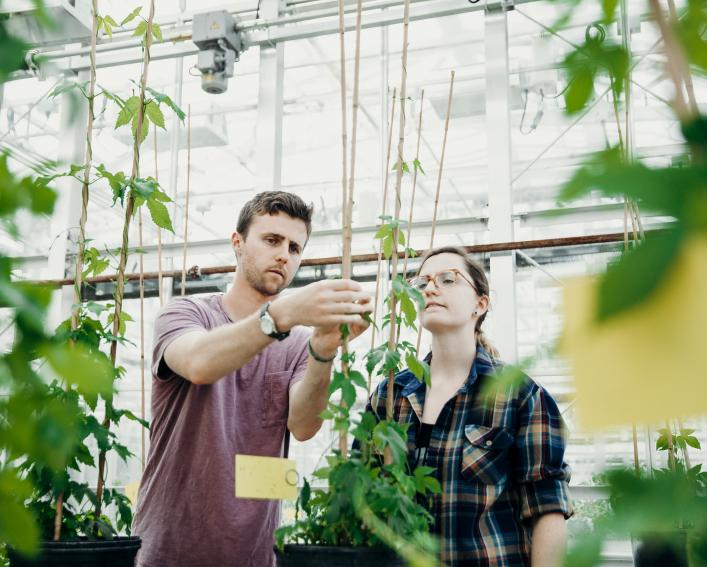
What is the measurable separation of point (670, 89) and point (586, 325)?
4.1 inches

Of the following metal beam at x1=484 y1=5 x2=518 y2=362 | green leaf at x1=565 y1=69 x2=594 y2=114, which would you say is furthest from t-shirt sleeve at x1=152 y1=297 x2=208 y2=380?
metal beam at x1=484 y1=5 x2=518 y2=362

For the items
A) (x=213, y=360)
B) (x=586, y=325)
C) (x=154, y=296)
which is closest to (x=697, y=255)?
(x=586, y=325)

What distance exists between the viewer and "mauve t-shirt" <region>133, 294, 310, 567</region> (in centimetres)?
144

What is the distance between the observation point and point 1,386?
0.33m

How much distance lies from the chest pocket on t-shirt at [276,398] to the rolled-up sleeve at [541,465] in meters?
0.51

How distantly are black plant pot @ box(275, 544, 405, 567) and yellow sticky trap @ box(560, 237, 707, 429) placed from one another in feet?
2.57

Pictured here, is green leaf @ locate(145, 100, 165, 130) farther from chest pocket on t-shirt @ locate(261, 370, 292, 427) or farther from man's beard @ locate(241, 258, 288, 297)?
chest pocket on t-shirt @ locate(261, 370, 292, 427)

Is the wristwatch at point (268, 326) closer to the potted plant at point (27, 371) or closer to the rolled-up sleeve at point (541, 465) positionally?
the rolled-up sleeve at point (541, 465)

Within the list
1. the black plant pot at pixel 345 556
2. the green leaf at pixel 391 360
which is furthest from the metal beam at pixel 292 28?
the black plant pot at pixel 345 556

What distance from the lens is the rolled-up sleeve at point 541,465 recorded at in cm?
147

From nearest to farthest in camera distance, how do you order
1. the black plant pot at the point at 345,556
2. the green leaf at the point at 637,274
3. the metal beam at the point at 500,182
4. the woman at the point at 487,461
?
the green leaf at the point at 637,274 < the black plant pot at the point at 345,556 < the woman at the point at 487,461 < the metal beam at the point at 500,182

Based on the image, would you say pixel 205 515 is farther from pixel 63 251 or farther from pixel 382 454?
pixel 63 251

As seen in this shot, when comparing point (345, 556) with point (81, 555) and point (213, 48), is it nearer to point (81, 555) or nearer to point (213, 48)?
point (81, 555)

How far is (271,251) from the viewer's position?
1.64 meters
